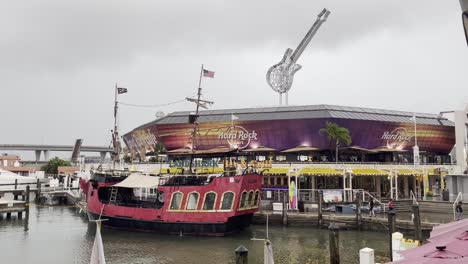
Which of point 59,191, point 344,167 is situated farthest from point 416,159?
point 59,191

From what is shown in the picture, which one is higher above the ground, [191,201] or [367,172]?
[367,172]

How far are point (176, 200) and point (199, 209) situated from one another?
2.01 metres

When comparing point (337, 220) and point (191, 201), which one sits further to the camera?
point (337, 220)

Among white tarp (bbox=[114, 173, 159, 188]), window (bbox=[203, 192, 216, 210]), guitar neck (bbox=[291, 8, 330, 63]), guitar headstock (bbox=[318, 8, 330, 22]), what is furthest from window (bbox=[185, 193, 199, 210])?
guitar headstock (bbox=[318, 8, 330, 22])

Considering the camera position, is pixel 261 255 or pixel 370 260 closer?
pixel 370 260

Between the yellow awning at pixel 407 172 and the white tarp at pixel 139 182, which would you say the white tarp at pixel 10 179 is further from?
the yellow awning at pixel 407 172

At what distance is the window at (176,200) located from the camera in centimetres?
3192

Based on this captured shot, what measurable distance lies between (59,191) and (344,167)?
40.2 meters

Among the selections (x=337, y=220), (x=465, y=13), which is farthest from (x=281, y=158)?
(x=465, y=13)

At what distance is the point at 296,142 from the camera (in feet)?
196

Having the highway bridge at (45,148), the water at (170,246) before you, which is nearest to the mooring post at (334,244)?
the water at (170,246)

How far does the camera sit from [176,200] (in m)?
32.0

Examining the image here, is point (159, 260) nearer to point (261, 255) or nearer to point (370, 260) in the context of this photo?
point (261, 255)

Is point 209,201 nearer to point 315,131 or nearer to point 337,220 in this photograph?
point 337,220
